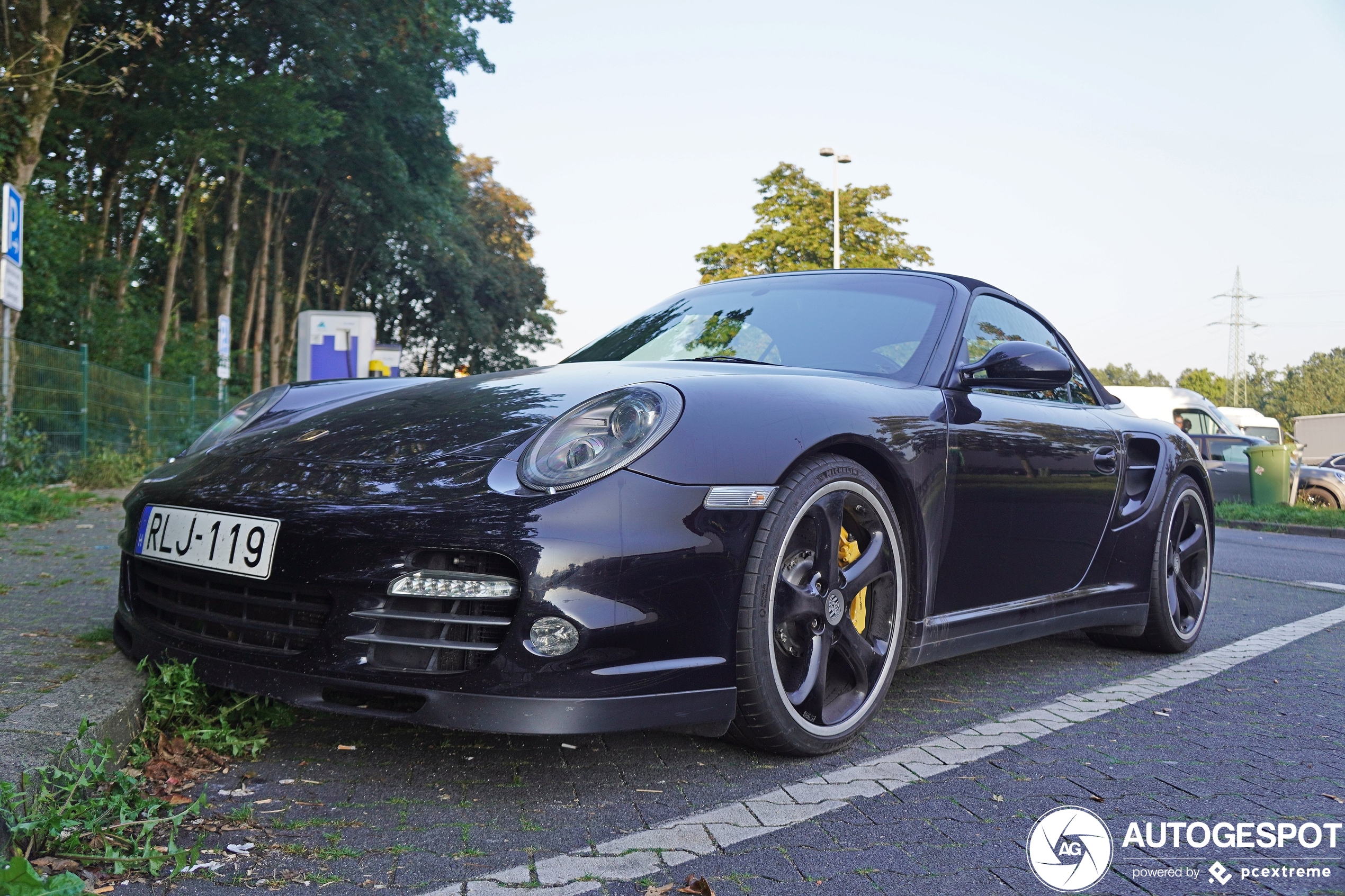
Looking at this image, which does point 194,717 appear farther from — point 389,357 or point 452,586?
point 389,357

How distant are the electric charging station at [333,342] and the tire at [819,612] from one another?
17.5 metres

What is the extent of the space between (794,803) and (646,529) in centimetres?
70

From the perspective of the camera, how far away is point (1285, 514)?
1599 centimetres

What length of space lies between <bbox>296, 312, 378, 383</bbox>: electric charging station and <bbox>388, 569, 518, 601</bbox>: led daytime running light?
17746mm

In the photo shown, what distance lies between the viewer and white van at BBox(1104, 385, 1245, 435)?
21797 millimetres

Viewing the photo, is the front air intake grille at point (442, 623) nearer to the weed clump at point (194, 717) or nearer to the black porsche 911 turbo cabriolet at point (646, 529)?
the black porsche 911 turbo cabriolet at point (646, 529)

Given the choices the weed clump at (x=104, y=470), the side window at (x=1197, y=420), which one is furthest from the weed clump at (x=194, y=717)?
the side window at (x=1197, y=420)

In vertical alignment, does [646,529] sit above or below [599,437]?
below

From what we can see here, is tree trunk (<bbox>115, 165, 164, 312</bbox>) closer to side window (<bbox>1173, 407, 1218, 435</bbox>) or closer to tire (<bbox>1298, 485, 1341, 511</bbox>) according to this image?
side window (<bbox>1173, 407, 1218, 435</bbox>)

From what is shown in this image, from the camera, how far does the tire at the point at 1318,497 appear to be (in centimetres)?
1934

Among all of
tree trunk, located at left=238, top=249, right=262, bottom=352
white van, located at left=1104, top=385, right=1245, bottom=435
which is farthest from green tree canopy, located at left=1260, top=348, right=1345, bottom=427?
tree trunk, located at left=238, top=249, right=262, bottom=352

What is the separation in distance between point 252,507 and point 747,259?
3910 cm

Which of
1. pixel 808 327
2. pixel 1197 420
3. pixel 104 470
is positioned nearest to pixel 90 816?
pixel 808 327

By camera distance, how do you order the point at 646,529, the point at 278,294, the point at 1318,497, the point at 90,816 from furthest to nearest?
the point at 278,294, the point at 1318,497, the point at 646,529, the point at 90,816
